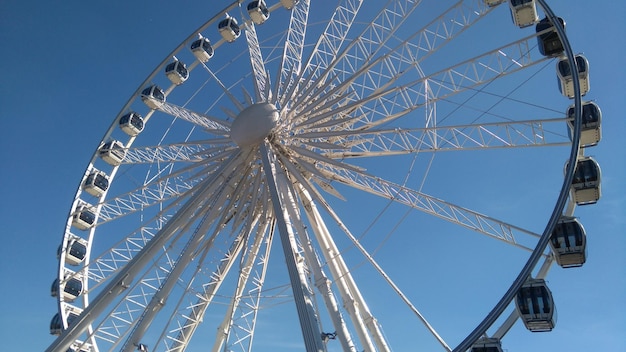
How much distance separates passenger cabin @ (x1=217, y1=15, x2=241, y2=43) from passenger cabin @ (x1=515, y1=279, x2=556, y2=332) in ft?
54.9

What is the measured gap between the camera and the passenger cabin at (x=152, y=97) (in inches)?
887

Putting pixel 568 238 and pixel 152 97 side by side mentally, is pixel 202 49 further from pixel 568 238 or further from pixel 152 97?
pixel 568 238

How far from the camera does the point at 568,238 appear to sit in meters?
12.5

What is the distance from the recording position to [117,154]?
22.5 m

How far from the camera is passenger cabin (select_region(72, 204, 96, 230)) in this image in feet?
68.9

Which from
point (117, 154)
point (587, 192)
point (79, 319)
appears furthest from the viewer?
point (117, 154)

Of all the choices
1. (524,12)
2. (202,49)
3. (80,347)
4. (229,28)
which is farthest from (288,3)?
(80,347)

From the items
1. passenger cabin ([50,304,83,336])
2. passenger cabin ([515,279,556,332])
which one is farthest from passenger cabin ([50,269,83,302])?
passenger cabin ([515,279,556,332])

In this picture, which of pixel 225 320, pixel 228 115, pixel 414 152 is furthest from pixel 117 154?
pixel 414 152

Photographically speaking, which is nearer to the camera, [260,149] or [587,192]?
[587,192]

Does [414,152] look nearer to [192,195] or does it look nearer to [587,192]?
[587,192]

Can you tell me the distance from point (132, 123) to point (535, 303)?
57.6 feet

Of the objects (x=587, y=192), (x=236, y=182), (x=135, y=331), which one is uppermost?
(x=236, y=182)

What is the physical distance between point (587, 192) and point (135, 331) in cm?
1311
